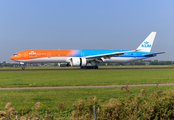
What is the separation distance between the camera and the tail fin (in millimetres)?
62812

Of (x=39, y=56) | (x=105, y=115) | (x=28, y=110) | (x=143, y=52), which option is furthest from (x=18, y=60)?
(x=105, y=115)

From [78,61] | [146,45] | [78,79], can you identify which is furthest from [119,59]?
[78,79]

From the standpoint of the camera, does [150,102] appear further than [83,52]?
No

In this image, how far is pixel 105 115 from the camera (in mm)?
9078

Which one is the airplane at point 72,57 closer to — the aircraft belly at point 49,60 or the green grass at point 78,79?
the aircraft belly at point 49,60

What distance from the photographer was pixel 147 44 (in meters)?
63.6

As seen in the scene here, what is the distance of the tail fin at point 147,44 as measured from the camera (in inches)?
2473

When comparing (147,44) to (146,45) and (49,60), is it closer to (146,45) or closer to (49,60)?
(146,45)

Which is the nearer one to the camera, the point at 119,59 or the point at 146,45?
the point at 119,59

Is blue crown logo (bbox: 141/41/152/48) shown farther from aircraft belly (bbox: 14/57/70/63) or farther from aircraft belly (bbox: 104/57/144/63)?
aircraft belly (bbox: 14/57/70/63)

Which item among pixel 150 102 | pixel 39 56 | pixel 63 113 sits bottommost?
pixel 63 113

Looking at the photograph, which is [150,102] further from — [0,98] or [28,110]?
[0,98]

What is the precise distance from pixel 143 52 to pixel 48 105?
52058 mm

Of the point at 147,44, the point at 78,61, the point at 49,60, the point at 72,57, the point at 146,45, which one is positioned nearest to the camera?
the point at 78,61
